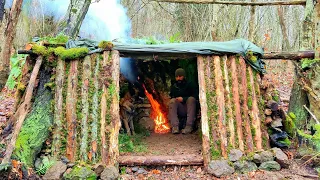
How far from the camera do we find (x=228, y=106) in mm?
5344

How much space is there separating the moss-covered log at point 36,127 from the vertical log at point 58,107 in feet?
0.50

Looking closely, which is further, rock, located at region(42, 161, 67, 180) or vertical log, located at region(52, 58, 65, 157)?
vertical log, located at region(52, 58, 65, 157)

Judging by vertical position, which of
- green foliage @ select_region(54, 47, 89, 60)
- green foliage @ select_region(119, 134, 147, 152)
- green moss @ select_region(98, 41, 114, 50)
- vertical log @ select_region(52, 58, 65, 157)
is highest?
green moss @ select_region(98, 41, 114, 50)

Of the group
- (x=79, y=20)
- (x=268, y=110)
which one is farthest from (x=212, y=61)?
(x=79, y=20)

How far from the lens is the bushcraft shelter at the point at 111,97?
16.3 feet

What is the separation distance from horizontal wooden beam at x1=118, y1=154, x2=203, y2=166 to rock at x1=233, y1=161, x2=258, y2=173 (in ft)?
2.04

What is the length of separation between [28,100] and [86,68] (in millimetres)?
1127

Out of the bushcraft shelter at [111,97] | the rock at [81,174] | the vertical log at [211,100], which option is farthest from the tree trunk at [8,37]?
the vertical log at [211,100]

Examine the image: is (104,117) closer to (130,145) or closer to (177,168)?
(130,145)

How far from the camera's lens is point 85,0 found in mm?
8078

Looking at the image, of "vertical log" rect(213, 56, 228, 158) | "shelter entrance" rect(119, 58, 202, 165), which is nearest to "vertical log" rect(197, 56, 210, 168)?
"vertical log" rect(213, 56, 228, 158)

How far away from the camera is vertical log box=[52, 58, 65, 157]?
16.2 ft

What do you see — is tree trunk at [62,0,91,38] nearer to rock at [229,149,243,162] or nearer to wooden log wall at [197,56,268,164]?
wooden log wall at [197,56,268,164]

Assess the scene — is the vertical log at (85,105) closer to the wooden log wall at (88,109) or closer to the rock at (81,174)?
the wooden log wall at (88,109)
